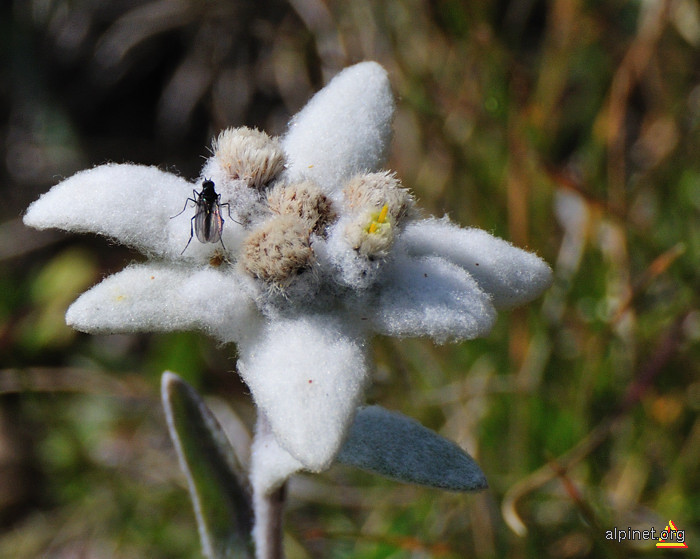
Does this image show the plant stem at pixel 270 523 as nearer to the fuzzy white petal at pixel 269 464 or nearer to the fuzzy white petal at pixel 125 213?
the fuzzy white petal at pixel 269 464

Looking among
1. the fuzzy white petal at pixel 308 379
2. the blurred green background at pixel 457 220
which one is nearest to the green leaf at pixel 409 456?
the fuzzy white petal at pixel 308 379

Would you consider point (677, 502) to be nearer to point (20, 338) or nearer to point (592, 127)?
point (592, 127)

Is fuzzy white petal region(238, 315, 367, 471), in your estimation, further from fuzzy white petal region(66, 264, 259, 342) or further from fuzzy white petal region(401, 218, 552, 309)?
fuzzy white petal region(401, 218, 552, 309)

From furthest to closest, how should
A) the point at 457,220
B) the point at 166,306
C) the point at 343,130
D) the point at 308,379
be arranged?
the point at 457,220, the point at 343,130, the point at 166,306, the point at 308,379

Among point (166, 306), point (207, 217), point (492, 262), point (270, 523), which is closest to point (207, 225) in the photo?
point (207, 217)

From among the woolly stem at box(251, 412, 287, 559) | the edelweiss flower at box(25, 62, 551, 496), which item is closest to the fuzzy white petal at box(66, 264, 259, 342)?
the edelweiss flower at box(25, 62, 551, 496)

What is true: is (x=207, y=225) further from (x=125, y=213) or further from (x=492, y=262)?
(x=492, y=262)

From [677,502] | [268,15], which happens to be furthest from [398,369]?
[268,15]
